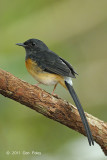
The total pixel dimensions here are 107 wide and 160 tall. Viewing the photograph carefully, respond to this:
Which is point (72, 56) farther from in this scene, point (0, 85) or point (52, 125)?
point (0, 85)

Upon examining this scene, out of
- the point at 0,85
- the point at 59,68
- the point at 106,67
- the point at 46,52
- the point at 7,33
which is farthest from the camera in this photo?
the point at 106,67

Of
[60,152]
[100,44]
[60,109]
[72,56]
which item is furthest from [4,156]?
[100,44]

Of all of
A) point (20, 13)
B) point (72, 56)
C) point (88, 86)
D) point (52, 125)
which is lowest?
point (52, 125)

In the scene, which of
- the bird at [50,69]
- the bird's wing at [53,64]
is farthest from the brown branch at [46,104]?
the bird's wing at [53,64]

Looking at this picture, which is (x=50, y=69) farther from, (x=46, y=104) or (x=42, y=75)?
(x=46, y=104)

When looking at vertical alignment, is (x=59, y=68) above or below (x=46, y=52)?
below

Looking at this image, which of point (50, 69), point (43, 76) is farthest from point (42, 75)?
point (50, 69)

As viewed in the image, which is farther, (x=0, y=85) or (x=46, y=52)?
(x=46, y=52)

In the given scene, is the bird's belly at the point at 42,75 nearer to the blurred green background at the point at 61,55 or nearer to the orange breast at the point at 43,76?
the orange breast at the point at 43,76

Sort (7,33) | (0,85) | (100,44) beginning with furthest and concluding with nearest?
(100,44), (7,33), (0,85)
